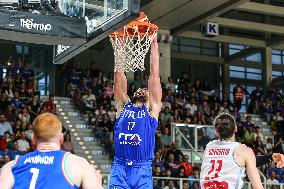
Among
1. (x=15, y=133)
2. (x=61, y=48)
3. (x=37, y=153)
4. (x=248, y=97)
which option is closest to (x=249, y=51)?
(x=248, y=97)

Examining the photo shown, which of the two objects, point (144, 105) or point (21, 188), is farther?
point (144, 105)

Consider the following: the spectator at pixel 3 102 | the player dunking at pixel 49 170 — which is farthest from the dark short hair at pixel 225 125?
the spectator at pixel 3 102

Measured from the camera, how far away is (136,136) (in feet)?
27.8

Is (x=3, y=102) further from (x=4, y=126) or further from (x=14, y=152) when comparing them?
(x=14, y=152)

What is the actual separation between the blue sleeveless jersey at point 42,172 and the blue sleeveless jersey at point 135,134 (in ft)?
11.9

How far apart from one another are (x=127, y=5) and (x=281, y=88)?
24230mm

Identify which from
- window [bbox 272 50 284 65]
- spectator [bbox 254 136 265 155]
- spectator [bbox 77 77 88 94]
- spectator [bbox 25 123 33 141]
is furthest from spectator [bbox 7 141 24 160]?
window [bbox 272 50 284 65]

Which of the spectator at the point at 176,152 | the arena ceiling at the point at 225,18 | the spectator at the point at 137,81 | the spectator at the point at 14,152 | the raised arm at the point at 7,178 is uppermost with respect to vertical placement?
the arena ceiling at the point at 225,18

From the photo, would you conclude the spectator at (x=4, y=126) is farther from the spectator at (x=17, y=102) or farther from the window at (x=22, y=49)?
the window at (x=22, y=49)

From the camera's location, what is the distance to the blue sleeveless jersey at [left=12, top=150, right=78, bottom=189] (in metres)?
4.74

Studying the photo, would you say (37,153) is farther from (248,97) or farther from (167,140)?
(248,97)

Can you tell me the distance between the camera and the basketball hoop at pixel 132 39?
31.5 feet

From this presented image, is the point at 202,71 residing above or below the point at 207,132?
above

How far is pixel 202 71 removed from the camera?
31516mm
